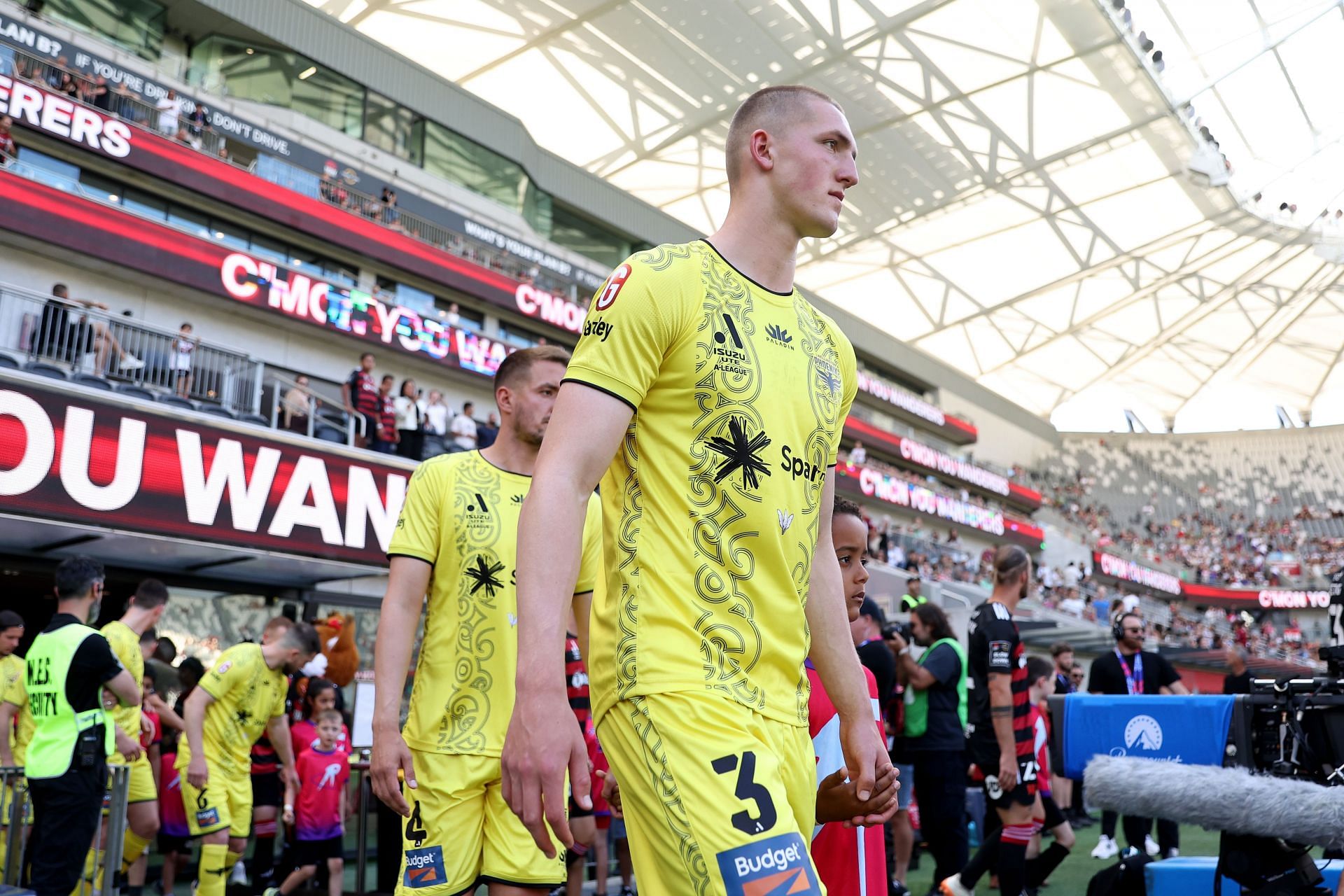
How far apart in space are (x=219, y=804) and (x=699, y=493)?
5724 millimetres

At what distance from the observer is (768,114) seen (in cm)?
241

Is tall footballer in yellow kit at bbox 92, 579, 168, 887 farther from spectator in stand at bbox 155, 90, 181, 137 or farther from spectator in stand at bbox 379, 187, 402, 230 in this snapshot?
spectator in stand at bbox 379, 187, 402, 230

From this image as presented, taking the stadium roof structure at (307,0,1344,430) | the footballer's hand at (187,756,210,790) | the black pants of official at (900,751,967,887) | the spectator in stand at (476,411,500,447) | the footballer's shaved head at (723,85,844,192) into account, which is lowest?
the black pants of official at (900,751,967,887)

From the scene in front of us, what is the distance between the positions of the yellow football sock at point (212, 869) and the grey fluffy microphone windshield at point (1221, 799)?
482cm

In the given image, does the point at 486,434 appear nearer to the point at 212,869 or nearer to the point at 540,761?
the point at 212,869

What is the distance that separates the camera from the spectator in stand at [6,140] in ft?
50.8

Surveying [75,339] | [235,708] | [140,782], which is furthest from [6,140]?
[235,708]

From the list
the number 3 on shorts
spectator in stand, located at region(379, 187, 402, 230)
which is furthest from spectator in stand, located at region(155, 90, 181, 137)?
the number 3 on shorts

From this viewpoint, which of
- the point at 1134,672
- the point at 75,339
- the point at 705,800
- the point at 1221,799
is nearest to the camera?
the point at 705,800

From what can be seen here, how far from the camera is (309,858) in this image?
749cm

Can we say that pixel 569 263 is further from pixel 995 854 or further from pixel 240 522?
pixel 995 854

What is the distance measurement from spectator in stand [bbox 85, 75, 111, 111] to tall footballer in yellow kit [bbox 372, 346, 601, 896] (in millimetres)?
16723

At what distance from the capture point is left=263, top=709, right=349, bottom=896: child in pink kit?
7379 mm

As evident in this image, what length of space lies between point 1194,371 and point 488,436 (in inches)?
1909
